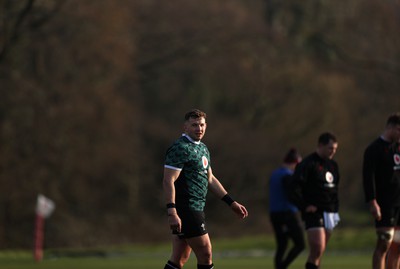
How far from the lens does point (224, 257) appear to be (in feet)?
96.2

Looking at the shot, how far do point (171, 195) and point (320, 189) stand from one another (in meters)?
4.35

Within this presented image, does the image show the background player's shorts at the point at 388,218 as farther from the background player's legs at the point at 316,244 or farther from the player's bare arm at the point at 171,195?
the player's bare arm at the point at 171,195

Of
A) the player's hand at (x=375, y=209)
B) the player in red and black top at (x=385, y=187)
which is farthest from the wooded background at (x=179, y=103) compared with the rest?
the player's hand at (x=375, y=209)

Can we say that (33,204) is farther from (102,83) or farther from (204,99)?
(204,99)

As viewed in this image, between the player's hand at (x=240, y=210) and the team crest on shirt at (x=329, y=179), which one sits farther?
the team crest on shirt at (x=329, y=179)

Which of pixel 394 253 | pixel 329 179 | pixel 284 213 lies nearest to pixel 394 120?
pixel 329 179

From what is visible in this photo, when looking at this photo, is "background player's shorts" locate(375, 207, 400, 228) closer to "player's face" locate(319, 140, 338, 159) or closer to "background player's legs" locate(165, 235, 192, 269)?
"player's face" locate(319, 140, 338, 159)

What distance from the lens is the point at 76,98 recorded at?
4325 centimetres

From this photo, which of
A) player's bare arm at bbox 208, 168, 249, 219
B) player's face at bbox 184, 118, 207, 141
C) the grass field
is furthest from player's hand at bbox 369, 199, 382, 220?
the grass field

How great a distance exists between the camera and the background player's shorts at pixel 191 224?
40.0ft

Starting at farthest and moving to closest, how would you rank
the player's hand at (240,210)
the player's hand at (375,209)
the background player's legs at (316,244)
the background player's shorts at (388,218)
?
1. the background player's legs at (316,244)
2. the background player's shorts at (388,218)
3. the player's hand at (375,209)
4. the player's hand at (240,210)

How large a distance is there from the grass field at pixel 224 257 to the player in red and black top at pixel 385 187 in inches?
288

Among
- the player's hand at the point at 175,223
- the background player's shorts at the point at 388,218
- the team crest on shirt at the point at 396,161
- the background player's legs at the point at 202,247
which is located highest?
the team crest on shirt at the point at 396,161

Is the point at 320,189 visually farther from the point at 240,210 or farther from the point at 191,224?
the point at 191,224
